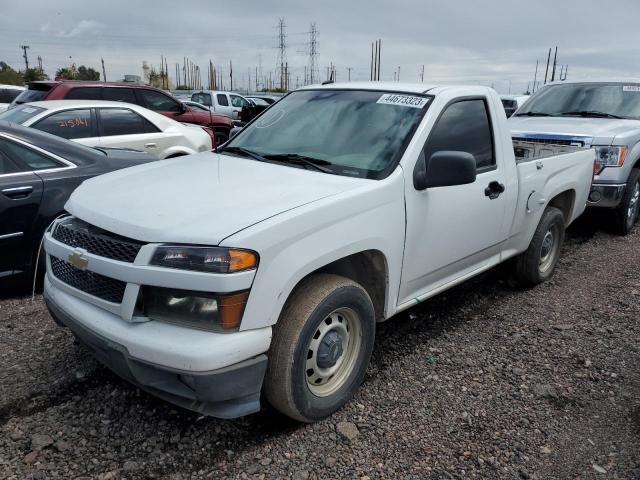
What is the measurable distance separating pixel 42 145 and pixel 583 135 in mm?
5837

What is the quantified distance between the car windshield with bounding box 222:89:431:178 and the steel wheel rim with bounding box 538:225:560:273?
223 centimetres

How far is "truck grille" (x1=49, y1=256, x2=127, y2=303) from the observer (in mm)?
2502

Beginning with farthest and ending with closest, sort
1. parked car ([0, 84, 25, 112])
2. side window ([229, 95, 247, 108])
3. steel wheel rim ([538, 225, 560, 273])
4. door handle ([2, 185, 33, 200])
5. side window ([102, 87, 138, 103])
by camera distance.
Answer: side window ([229, 95, 247, 108]), parked car ([0, 84, 25, 112]), side window ([102, 87, 138, 103]), steel wheel rim ([538, 225, 560, 273]), door handle ([2, 185, 33, 200])

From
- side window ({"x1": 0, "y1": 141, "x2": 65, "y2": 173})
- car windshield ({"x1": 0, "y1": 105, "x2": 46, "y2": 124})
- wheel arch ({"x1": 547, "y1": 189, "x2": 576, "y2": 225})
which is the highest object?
car windshield ({"x1": 0, "y1": 105, "x2": 46, "y2": 124})

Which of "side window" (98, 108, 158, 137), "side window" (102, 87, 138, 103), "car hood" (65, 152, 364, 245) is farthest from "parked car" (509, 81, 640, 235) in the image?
"side window" (102, 87, 138, 103)

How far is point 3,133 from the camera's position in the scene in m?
4.44

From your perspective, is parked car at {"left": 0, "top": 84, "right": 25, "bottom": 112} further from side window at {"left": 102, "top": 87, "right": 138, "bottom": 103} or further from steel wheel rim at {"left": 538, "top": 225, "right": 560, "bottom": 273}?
steel wheel rim at {"left": 538, "top": 225, "right": 560, "bottom": 273}

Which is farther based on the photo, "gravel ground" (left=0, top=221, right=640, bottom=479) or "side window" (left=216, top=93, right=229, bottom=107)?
"side window" (left=216, top=93, right=229, bottom=107)

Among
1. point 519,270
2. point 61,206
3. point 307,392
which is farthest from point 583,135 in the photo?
point 61,206

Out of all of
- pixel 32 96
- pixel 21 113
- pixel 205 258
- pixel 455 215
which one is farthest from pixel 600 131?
pixel 32 96

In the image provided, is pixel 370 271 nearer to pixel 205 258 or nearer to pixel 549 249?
pixel 205 258

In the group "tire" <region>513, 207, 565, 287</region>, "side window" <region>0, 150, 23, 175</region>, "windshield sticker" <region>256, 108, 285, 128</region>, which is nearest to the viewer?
"windshield sticker" <region>256, 108, 285, 128</region>

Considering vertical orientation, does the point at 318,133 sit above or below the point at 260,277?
above

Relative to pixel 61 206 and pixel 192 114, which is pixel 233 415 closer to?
pixel 61 206
